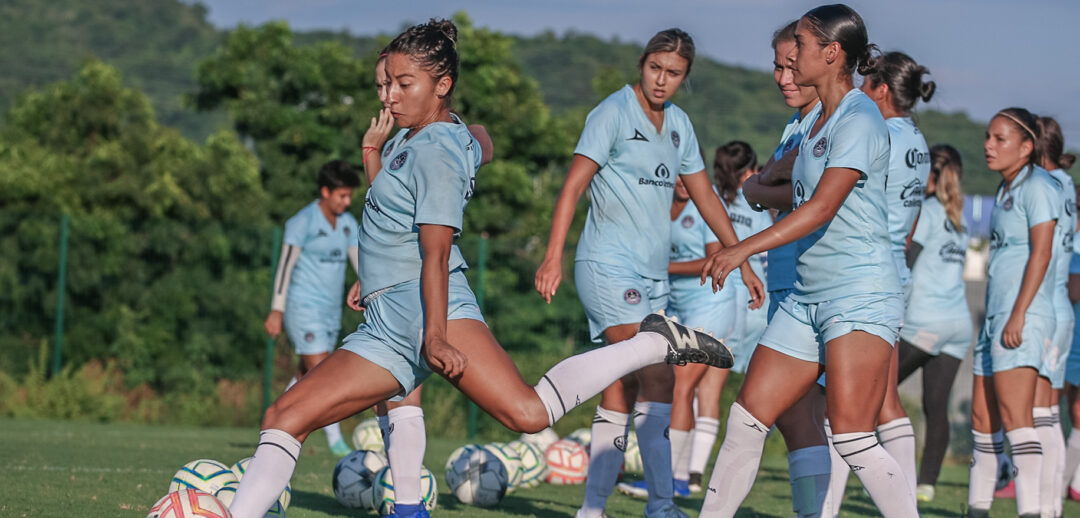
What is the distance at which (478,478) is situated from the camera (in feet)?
21.3

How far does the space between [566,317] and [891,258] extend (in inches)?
417

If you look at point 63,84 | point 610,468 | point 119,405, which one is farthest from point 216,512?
point 63,84

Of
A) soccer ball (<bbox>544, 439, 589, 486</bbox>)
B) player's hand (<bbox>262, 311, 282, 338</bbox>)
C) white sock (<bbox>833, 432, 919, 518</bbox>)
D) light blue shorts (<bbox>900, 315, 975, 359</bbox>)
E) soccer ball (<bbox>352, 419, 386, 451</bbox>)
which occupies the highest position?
light blue shorts (<bbox>900, 315, 975, 359</bbox>)

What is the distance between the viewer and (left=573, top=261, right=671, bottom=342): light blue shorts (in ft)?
18.1

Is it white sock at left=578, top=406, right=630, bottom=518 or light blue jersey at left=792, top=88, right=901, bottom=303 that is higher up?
light blue jersey at left=792, top=88, right=901, bottom=303

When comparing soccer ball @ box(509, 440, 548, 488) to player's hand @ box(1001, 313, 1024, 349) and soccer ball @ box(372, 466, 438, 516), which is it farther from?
player's hand @ box(1001, 313, 1024, 349)

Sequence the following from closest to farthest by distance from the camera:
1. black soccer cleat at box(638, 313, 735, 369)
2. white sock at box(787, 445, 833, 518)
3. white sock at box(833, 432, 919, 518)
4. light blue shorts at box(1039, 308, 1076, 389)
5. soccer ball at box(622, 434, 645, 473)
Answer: white sock at box(833, 432, 919, 518) → black soccer cleat at box(638, 313, 735, 369) → white sock at box(787, 445, 833, 518) → light blue shorts at box(1039, 308, 1076, 389) → soccer ball at box(622, 434, 645, 473)

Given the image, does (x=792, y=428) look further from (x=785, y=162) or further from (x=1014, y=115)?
(x=1014, y=115)

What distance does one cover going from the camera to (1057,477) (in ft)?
22.2

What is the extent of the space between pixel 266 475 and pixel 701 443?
15.1 ft

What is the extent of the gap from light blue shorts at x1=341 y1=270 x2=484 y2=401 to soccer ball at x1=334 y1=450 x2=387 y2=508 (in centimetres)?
185

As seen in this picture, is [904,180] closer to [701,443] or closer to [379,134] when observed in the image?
[379,134]

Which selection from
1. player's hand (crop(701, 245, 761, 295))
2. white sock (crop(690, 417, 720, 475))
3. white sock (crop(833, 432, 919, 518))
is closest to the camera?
player's hand (crop(701, 245, 761, 295))

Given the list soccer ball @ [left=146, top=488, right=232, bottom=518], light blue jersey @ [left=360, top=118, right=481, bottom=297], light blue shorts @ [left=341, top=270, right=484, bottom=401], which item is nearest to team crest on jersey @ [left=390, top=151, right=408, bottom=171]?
light blue jersey @ [left=360, top=118, right=481, bottom=297]
